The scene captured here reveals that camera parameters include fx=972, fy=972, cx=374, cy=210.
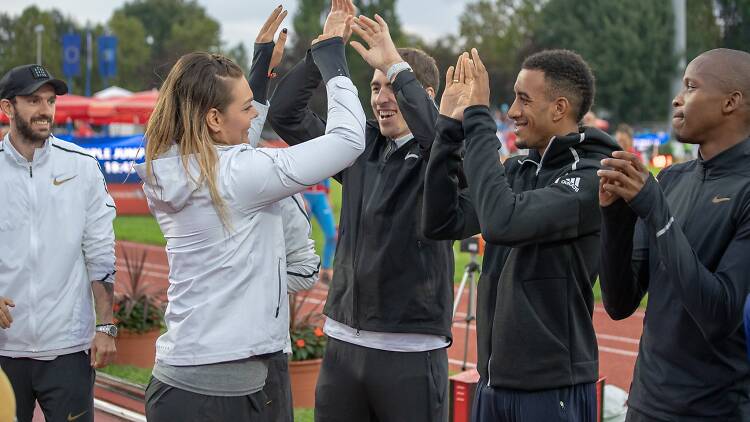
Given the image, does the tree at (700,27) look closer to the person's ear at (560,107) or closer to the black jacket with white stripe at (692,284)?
the person's ear at (560,107)

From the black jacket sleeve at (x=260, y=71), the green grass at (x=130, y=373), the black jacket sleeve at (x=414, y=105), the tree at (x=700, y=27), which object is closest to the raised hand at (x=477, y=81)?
the black jacket sleeve at (x=414, y=105)

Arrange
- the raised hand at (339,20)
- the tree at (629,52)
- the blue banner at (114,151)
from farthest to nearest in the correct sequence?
the tree at (629,52)
the blue banner at (114,151)
the raised hand at (339,20)

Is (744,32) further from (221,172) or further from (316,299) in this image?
(221,172)

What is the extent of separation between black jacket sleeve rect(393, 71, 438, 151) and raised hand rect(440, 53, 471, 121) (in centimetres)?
33

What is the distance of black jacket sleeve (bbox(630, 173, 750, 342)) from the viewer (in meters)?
2.71

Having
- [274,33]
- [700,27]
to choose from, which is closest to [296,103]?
[274,33]

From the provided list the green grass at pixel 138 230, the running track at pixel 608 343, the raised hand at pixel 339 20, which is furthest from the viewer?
the green grass at pixel 138 230

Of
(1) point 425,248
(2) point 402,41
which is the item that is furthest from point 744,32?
(1) point 425,248

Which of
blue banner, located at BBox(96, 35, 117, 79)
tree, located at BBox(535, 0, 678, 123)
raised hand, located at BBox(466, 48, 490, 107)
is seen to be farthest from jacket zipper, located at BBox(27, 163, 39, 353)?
tree, located at BBox(535, 0, 678, 123)

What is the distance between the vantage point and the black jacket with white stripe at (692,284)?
2.73m

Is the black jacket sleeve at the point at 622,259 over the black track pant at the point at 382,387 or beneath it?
over

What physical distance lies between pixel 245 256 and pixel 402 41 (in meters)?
81.7

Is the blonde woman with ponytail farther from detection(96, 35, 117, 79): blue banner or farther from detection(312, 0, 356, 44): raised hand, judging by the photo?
Answer: detection(96, 35, 117, 79): blue banner

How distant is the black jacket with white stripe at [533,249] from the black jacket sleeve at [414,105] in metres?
0.36
